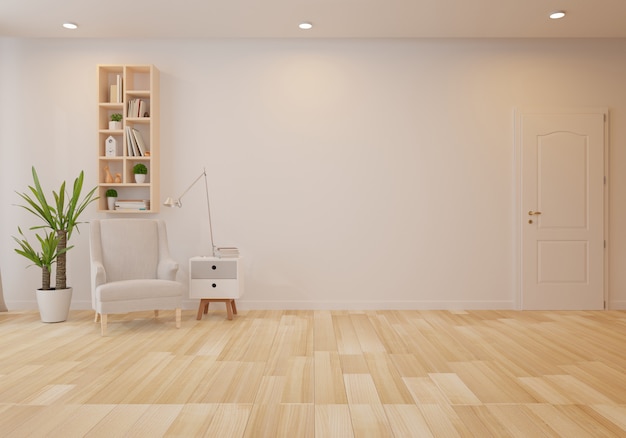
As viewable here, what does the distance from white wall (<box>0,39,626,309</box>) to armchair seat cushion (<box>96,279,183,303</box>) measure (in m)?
1.03

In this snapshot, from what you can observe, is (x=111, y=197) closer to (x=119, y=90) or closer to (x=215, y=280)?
(x=119, y=90)

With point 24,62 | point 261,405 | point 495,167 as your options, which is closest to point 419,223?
point 495,167

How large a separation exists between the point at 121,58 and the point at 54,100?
2.74ft

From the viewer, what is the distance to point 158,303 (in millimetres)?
4422

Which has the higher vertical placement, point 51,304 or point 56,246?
point 56,246

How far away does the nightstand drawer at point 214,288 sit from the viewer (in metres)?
4.86

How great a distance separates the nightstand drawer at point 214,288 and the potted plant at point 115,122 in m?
1.81

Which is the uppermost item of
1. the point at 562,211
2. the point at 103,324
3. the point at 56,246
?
the point at 562,211

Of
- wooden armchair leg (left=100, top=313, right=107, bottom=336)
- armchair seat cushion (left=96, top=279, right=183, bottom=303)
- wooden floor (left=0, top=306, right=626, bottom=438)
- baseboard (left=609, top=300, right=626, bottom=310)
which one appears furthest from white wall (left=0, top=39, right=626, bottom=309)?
wooden armchair leg (left=100, top=313, right=107, bottom=336)

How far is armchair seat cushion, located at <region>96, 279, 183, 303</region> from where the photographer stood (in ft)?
14.0

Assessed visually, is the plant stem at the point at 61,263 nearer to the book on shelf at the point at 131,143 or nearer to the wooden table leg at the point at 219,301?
the book on shelf at the point at 131,143

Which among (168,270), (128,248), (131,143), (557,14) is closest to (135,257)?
(128,248)

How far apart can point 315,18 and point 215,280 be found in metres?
2.67

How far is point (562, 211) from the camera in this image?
17.9 feet
